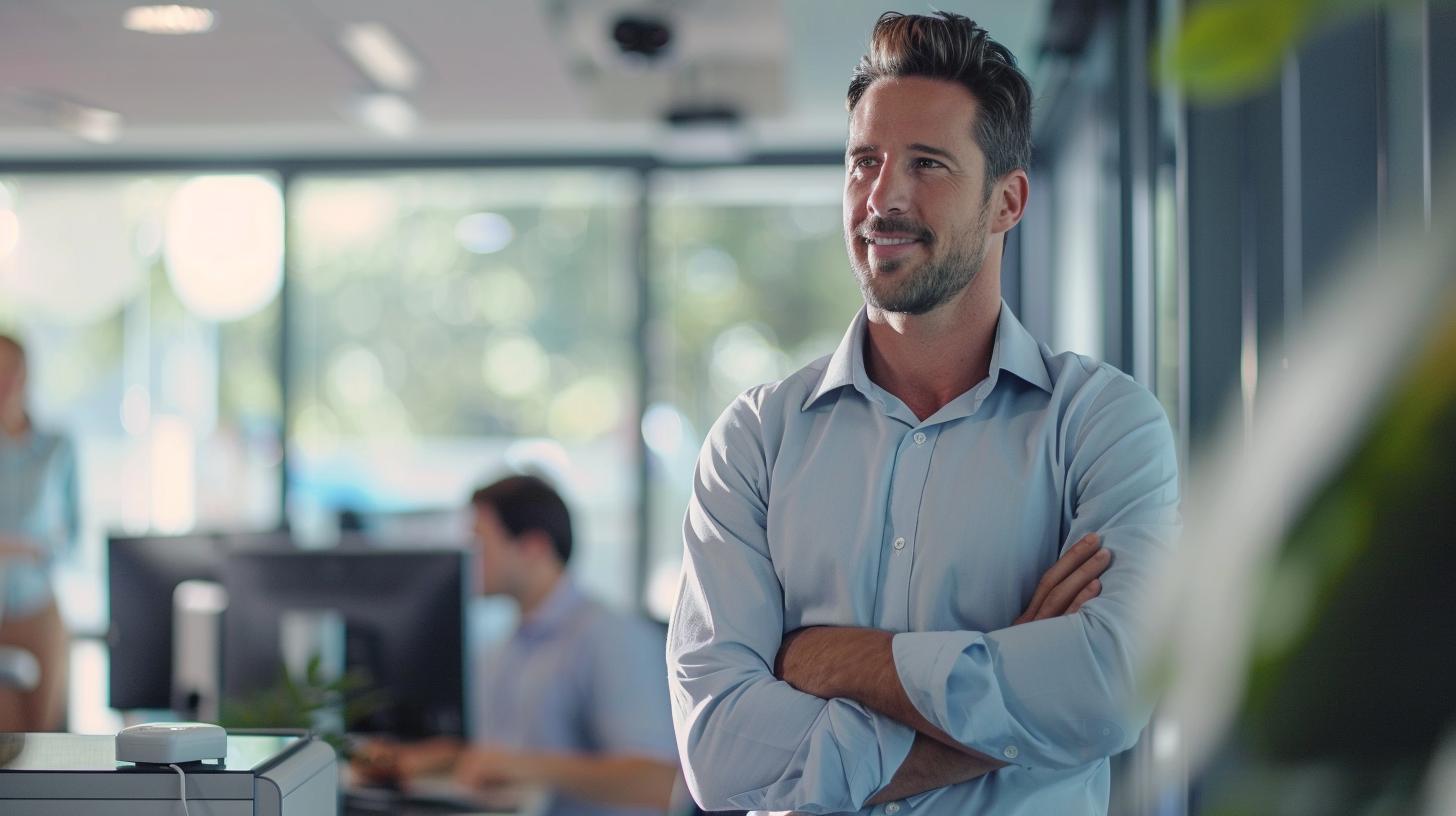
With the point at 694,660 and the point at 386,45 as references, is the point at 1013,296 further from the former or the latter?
the point at 694,660

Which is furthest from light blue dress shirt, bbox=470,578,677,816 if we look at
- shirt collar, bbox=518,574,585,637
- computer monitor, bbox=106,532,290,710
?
computer monitor, bbox=106,532,290,710

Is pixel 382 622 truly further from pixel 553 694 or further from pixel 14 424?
pixel 14 424

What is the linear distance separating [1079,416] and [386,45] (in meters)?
3.94

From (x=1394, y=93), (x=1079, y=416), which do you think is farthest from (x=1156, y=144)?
(x=1079, y=416)

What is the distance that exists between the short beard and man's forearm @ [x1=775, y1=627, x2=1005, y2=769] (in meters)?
0.38

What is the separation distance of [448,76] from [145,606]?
2970mm

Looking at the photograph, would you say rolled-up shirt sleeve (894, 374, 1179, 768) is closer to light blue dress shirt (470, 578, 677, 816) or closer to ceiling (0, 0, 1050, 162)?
light blue dress shirt (470, 578, 677, 816)

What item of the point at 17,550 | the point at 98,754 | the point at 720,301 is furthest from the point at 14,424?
the point at 98,754

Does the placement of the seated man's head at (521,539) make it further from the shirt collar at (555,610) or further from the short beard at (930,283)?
the short beard at (930,283)

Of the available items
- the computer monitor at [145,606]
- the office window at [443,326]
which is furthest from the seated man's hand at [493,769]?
the office window at [443,326]

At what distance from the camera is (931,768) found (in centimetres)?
149

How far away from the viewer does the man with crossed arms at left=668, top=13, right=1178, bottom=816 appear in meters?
1.46

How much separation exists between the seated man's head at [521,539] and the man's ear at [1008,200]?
163 cm

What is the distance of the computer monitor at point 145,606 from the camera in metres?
2.96
